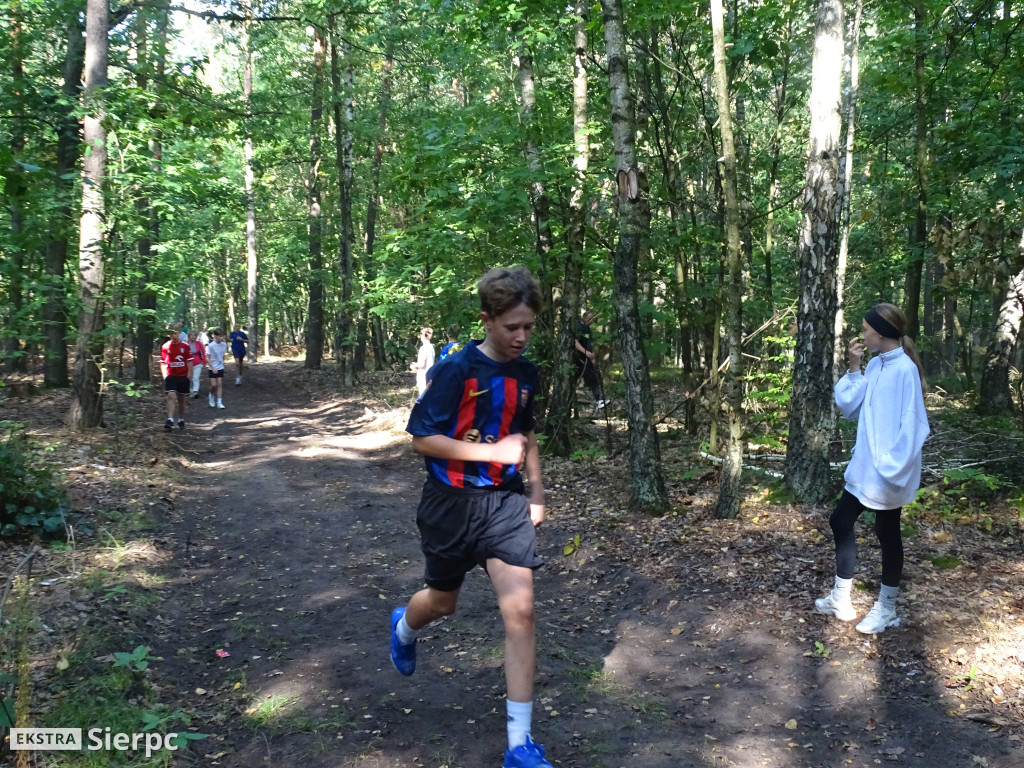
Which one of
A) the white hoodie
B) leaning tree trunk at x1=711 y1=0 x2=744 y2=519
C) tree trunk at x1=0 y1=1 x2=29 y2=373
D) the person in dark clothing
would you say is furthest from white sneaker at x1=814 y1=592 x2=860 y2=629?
tree trunk at x1=0 y1=1 x2=29 y2=373

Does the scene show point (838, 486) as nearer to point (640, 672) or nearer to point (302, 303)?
point (640, 672)

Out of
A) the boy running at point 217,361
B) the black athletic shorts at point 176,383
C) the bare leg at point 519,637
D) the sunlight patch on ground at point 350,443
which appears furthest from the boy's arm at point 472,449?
the boy running at point 217,361

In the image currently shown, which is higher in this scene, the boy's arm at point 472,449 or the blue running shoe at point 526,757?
the boy's arm at point 472,449

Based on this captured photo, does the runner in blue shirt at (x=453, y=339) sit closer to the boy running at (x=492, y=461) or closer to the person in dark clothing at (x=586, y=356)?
the person in dark clothing at (x=586, y=356)

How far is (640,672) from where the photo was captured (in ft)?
15.9

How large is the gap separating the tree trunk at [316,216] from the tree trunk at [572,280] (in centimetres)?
1277

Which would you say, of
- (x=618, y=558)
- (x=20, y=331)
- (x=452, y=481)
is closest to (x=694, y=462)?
(x=618, y=558)

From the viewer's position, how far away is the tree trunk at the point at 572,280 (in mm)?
10438

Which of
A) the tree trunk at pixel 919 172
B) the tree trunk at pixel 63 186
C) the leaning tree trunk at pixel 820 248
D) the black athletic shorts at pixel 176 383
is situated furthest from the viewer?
the black athletic shorts at pixel 176 383

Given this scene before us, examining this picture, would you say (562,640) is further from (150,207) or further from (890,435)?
(150,207)

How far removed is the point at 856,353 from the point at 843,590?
5.29 ft

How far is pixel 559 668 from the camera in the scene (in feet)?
15.4

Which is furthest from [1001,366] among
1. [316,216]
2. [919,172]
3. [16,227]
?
[316,216]

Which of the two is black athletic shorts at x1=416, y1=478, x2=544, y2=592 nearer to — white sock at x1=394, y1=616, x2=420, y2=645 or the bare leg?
the bare leg
